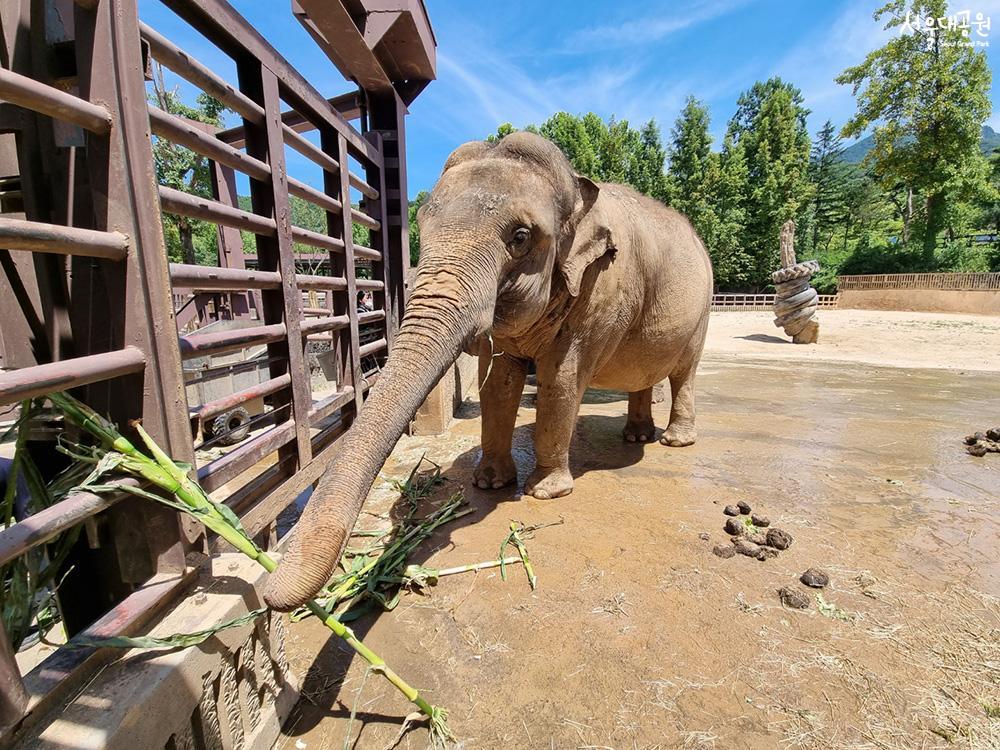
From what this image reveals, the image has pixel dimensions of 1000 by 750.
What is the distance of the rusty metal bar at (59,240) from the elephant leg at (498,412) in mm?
2503

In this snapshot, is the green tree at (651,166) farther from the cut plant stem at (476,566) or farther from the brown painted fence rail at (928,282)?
the cut plant stem at (476,566)

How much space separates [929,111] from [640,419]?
31.8m

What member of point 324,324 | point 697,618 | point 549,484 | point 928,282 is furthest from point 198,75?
point 928,282

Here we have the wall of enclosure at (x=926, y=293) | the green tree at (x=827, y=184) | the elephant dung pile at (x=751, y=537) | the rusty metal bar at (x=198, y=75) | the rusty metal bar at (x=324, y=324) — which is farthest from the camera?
the green tree at (x=827, y=184)

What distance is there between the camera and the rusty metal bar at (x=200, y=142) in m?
2.09

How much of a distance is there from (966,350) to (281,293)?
16.7m

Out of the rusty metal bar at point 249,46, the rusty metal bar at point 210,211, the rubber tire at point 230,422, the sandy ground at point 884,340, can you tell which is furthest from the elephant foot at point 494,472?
the sandy ground at point 884,340

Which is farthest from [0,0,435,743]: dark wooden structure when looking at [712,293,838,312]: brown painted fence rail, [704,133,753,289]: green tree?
[704,133,753,289]: green tree

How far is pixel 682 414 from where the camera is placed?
531 cm

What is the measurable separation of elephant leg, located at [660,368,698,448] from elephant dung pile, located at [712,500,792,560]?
1.66 meters

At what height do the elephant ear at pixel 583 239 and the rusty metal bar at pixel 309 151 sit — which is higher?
the rusty metal bar at pixel 309 151

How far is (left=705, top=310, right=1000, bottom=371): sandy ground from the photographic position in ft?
39.8

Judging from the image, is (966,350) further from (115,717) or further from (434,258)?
(115,717)

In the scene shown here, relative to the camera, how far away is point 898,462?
471 centimetres
